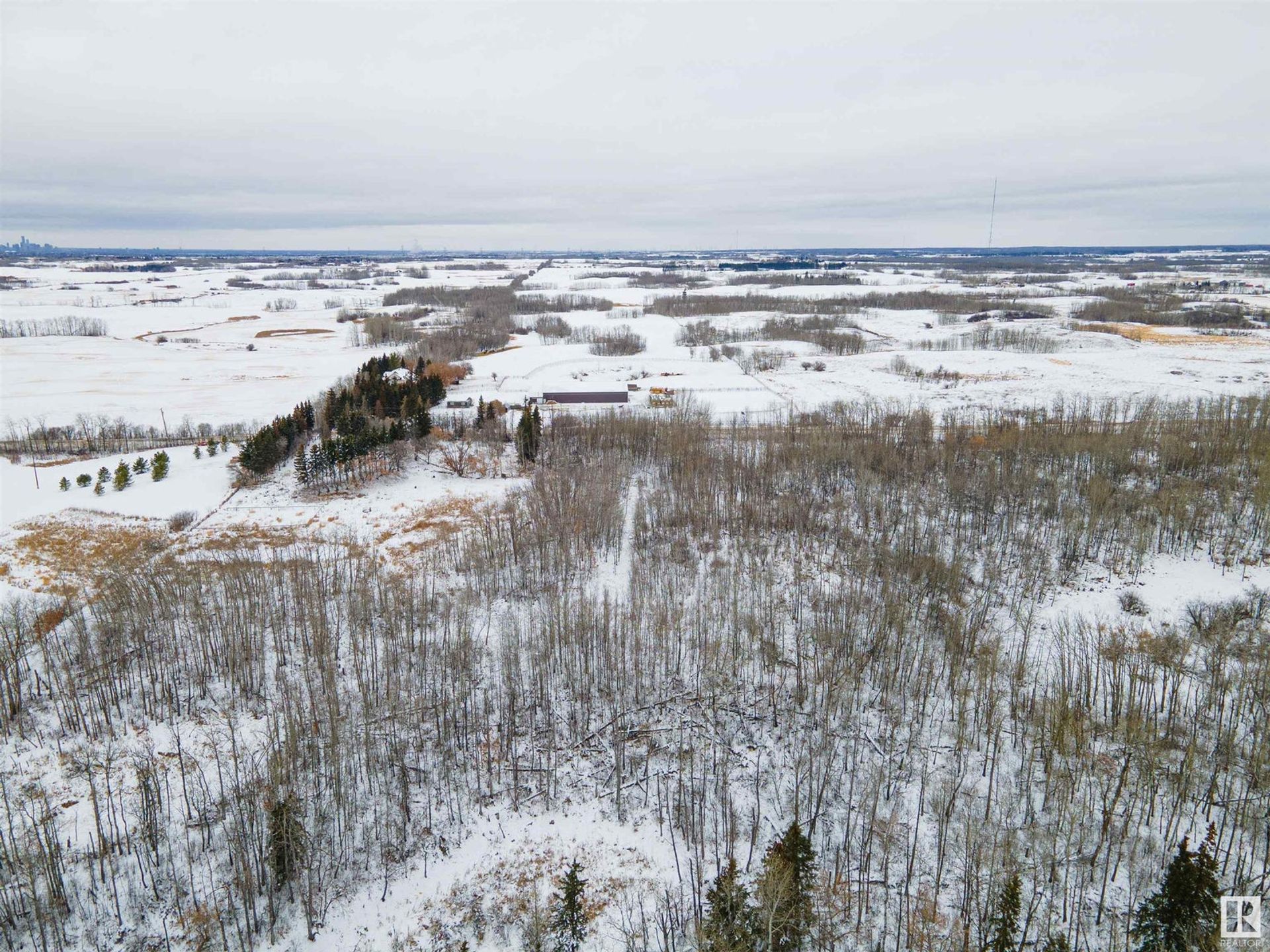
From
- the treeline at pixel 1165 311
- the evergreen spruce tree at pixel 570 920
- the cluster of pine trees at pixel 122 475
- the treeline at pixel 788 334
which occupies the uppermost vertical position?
the treeline at pixel 1165 311

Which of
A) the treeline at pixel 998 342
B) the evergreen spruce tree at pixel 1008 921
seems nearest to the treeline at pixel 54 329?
the treeline at pixel 998 342

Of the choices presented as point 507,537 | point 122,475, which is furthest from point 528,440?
point 122,475

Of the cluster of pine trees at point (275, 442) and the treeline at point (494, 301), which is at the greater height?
the treeline at point (494, 301)

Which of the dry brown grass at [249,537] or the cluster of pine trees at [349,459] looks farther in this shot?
the cluster of pine trees at [349,459]

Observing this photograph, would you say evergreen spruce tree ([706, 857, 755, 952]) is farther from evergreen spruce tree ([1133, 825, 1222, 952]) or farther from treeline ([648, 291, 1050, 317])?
treeline ([648, 291, 1050, 317])

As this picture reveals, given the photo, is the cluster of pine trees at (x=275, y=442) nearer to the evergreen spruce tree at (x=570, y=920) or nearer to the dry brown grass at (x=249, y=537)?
the dry brown grass at (x=249, y=537)

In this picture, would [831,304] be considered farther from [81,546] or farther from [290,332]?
[81,546]

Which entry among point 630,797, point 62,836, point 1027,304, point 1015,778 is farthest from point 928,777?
point 1027,304
